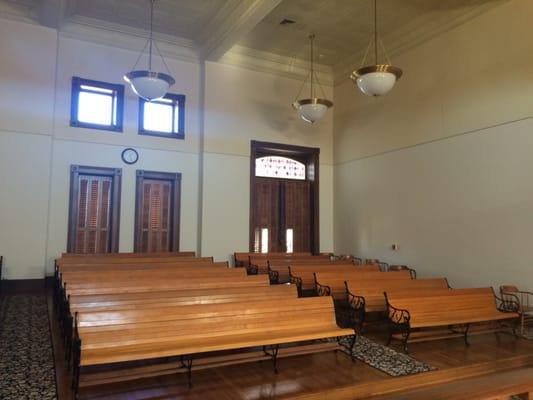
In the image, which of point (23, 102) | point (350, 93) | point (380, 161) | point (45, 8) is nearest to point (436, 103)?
point (380, 161)

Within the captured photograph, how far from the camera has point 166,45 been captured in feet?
28.1

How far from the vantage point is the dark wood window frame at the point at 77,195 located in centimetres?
759

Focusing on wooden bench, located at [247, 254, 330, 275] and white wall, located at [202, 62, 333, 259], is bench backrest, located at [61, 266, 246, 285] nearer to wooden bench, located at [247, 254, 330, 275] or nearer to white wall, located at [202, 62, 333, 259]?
wooden bench, located at [247, 254, 330, 275]

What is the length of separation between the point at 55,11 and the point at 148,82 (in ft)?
7.88

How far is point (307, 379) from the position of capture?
3.40m

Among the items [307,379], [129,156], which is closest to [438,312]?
[307,379]

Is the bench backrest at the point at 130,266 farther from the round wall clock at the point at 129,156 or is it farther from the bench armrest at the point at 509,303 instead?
the bench armrest at the point at 509,303

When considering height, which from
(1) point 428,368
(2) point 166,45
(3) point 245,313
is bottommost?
(1) point 428,368

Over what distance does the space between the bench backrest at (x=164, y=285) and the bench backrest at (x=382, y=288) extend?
3.92 feet

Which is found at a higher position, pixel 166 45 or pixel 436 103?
pixel 166 45

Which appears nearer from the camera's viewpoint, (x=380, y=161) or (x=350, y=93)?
(x=380, y=161)

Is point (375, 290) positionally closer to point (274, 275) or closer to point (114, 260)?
point (274, 275)

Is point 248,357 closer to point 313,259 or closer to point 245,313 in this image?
point 245,313

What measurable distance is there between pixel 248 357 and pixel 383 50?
7.07 m
